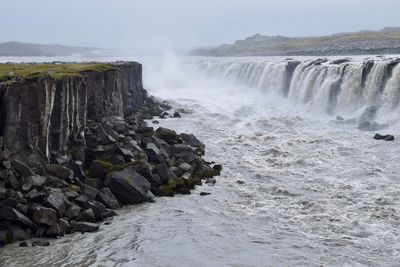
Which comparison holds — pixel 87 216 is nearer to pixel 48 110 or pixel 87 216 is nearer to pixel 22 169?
pixel 22 169

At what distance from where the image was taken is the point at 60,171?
2727 cm

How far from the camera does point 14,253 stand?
20875 mm

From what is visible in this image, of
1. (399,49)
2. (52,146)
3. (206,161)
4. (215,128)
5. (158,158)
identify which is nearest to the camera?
(52,146)

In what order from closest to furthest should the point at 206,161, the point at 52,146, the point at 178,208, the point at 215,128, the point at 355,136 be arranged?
1. the point at 178,208
2. the point at 52,146
3. the point at 206,161
4. the point at 355,136
5. the point at 215,128

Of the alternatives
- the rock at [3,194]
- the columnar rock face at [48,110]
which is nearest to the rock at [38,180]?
the rock at [3,194]

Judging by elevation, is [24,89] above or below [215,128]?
above

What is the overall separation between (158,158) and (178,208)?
7118mm

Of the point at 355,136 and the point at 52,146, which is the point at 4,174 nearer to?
the point at 52,146

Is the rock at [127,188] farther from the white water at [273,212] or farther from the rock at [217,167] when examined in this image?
the rock at [217,167]

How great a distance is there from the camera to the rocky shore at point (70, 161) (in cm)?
2322

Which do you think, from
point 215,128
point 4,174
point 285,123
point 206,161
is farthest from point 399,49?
point 4,174

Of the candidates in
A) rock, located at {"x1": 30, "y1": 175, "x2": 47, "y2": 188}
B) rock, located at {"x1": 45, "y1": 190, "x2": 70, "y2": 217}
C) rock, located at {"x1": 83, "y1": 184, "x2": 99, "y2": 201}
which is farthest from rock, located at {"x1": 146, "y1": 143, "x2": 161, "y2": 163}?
rock, located at {"x1": 45, "y1": 190, "x2": 70, "y2": 217}

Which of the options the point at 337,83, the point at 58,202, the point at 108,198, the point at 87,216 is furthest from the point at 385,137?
the point at 58,202

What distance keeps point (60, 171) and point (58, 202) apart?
154 inches
